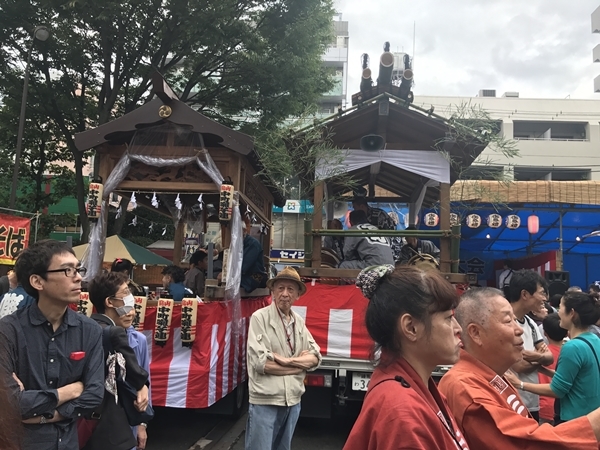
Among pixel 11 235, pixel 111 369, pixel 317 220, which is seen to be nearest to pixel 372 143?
pixel 317 220

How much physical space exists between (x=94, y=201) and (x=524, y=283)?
5217 millimetres

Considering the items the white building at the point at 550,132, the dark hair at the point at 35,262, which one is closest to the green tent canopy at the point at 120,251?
the dark hair at the point at 35,262

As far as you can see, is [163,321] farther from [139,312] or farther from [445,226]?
[445,226]

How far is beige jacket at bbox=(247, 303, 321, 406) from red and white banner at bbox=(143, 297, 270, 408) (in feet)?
5.41

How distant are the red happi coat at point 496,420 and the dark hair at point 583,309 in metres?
1.56

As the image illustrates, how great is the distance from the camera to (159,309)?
5102 millimetres

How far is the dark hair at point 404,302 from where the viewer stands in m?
1.66

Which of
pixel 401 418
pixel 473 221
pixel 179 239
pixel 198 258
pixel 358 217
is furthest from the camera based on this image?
pixel 473 221

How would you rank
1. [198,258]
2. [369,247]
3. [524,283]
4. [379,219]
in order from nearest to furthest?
1. [524,283]
2. [369,247]
3. [379,219]
4. [198,258]

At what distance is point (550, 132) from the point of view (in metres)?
26.9

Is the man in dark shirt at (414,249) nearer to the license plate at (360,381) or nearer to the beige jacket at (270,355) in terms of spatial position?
the license plate at (360,381)

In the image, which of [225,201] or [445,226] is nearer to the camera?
[445,226]

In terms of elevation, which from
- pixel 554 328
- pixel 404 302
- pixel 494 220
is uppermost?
pixel 494 220

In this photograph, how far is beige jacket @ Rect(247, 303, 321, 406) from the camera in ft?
11.5
